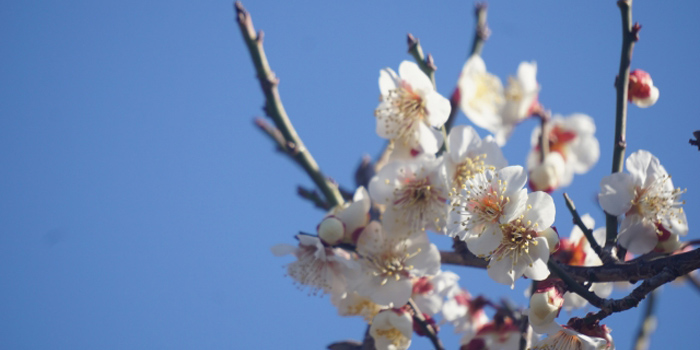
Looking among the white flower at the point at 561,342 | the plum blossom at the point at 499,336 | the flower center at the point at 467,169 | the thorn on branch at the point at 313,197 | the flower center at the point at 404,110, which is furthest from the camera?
the thorn on branch at the point at 313,197

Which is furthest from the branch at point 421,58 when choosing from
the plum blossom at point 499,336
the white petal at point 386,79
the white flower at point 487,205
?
the plum blossom at point 499,336

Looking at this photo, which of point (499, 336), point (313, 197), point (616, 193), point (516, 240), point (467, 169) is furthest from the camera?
point (313, 197)

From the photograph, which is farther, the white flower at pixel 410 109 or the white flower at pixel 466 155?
the white flower at pixel 410 109

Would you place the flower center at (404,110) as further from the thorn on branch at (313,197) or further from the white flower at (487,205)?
the thorn on branch at (313,197)

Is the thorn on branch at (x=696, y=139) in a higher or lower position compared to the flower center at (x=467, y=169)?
lower

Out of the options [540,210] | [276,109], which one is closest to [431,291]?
[540,210]

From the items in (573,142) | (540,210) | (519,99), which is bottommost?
(540,210)

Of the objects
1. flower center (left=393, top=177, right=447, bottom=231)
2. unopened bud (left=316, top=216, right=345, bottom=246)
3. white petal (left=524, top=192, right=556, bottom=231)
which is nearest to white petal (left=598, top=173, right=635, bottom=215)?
white petal (left=524, top=192, right=556, bottom=231)

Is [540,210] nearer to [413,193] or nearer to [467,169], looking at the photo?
[467,169]

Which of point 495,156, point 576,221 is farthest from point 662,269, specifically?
point 495,156
